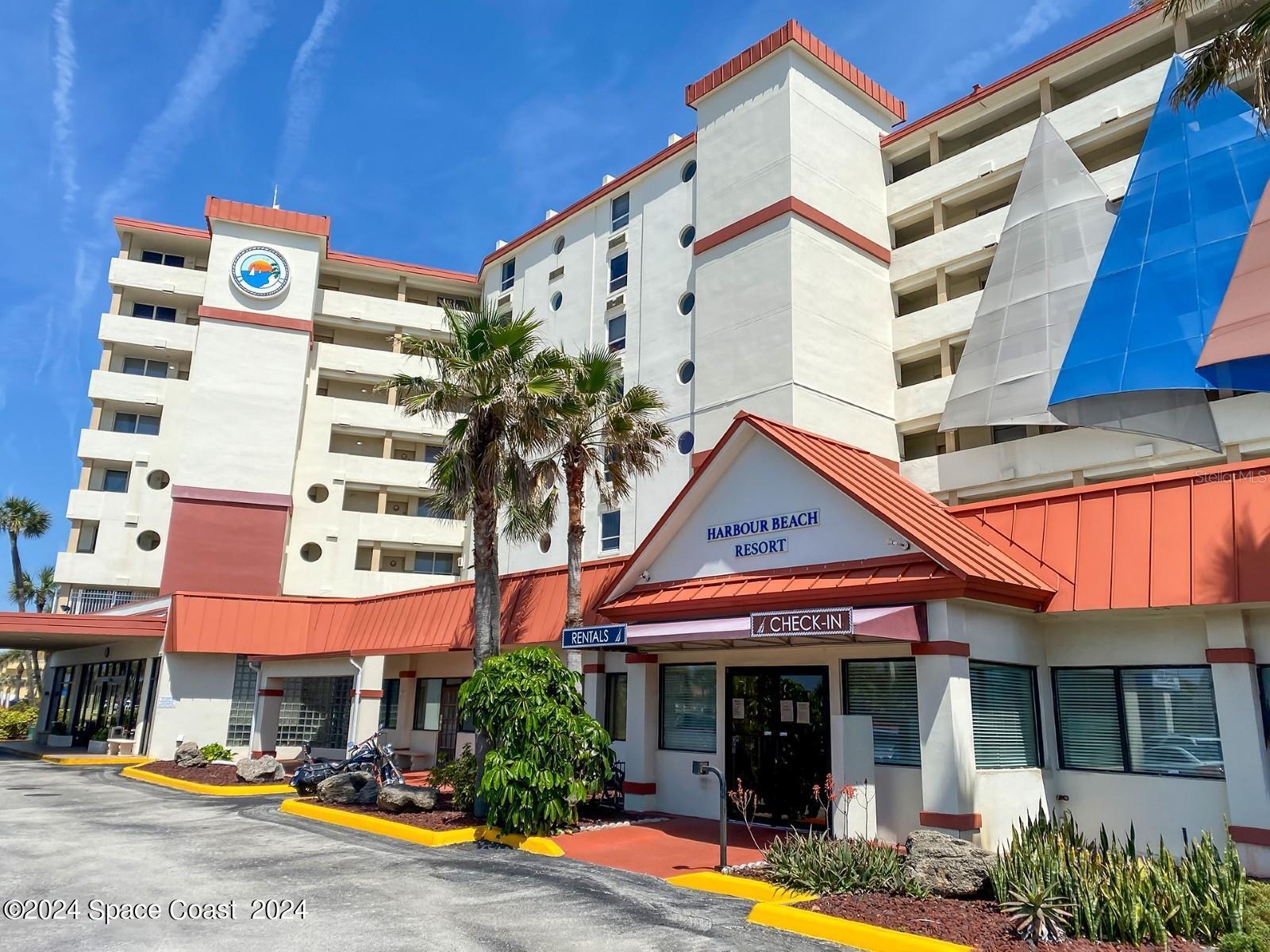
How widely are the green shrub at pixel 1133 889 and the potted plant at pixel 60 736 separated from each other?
41.5 metres

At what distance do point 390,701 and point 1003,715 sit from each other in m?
22.5

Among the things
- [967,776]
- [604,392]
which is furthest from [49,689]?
[967,776]

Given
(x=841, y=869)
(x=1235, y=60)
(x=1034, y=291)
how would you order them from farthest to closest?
(x=1034, y=291) → (x=1235, y=60) → (x=841, y=869)

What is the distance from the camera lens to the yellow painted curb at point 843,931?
31.0ft

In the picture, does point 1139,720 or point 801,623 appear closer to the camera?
point 801,623

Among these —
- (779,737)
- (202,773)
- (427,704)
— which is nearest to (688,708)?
(779,737)

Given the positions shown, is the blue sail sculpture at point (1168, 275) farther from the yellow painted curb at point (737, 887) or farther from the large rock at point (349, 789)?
the large rock at point (349, 789)

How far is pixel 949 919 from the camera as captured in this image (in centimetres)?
1034

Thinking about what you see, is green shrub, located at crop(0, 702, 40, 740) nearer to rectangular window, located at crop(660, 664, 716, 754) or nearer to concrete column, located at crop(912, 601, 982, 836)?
rectangular window, located at crop(660, 664, 716, 754)

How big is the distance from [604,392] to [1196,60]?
43.2 feet

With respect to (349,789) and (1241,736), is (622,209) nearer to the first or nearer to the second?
(349,789)

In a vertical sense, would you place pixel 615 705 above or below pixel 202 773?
above

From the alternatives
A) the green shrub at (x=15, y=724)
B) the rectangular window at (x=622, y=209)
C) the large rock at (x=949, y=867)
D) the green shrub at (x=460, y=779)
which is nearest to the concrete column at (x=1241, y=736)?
the large rock at (x=949, y=867)

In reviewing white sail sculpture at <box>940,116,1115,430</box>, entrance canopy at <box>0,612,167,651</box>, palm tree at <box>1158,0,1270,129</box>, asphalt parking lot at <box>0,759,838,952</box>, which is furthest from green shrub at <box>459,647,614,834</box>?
entrance canopy at <box>0,612,167,651</box>
